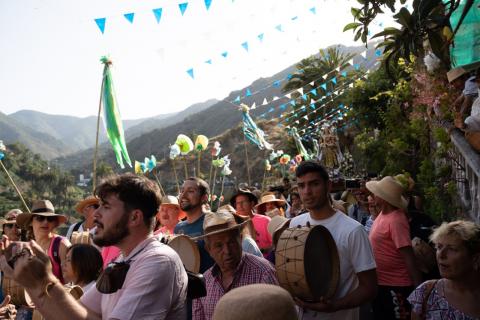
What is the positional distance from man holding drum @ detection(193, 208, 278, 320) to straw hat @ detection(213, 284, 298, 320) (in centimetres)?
145

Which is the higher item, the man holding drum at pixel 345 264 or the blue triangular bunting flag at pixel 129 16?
the blue triangular bunting flag at pixel 129 16

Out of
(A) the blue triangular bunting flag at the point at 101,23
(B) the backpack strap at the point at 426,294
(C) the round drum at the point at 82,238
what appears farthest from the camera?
(A) the blue triangular bunting flag at the point at 101,23

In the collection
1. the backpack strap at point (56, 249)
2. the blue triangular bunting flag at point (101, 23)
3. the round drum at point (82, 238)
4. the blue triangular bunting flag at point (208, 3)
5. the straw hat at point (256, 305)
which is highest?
the blue triangular bunting flag at point (101, 23)

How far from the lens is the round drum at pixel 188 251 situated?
3.63 meters

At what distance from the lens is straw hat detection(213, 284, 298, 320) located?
131cm

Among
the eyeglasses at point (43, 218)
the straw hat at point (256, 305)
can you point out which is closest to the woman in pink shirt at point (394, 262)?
the straw hat at point (256, 305)

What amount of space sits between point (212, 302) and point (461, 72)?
2843mm

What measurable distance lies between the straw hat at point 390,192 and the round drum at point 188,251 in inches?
66.5

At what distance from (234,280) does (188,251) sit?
3.02 ft

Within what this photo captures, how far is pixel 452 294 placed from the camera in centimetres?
261

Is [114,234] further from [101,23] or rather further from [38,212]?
[101,23]

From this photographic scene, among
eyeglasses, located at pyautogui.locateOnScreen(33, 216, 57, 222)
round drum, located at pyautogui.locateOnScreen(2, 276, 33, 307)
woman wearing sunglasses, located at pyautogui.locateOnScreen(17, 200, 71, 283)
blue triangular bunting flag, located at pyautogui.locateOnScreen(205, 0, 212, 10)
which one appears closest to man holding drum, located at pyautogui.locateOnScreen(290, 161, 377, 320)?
round drum, located at pyautogui.locateOnScreen(2, 276, 33, 307)

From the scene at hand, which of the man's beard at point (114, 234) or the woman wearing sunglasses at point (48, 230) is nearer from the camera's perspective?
the man's beard at point (114, 234)

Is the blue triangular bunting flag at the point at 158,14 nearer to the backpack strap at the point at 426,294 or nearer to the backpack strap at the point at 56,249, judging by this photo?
the backpack strap at the point at 56,249
